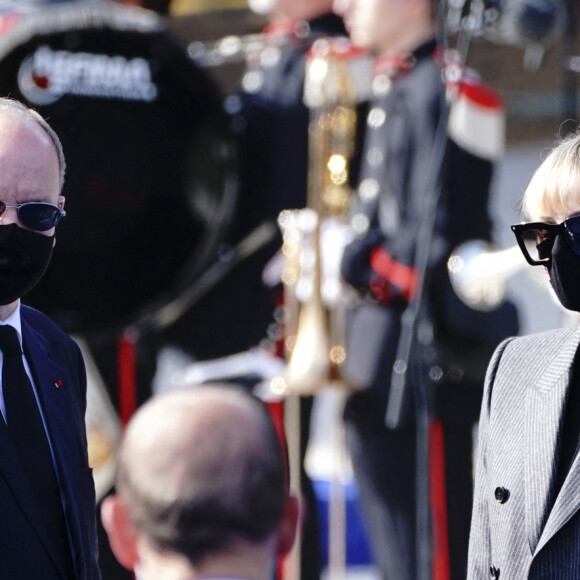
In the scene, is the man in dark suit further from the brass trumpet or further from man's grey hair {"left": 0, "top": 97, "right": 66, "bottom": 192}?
the brass trumpet

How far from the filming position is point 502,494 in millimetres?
2291

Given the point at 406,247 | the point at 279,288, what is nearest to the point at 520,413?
the point at 406,247

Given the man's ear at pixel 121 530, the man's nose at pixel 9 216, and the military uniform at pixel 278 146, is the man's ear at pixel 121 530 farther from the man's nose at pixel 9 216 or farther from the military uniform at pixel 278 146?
the military uniform at pixel 278 146

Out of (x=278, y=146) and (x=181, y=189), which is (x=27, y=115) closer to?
(x=181, y=189)

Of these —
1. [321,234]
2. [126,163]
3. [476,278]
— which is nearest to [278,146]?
[321,234]

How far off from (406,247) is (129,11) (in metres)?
1.17

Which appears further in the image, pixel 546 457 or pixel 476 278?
pixel 476 278

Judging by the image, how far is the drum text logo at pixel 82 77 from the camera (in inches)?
153

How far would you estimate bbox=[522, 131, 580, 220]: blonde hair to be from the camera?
225cm

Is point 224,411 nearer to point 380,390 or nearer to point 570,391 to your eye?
point 570,391

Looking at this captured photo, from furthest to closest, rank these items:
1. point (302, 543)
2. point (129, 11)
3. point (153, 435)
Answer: point (302, 543), point (129, 11), point (153, 435)

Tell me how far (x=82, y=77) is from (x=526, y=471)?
7.54ft

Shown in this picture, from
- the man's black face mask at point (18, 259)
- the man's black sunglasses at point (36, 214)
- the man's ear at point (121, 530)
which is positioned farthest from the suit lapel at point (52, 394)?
the man's ear at point (121, 530)

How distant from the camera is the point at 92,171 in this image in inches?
164
